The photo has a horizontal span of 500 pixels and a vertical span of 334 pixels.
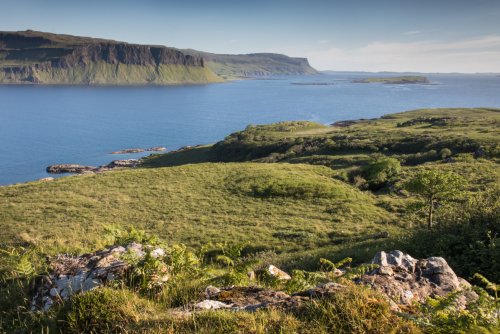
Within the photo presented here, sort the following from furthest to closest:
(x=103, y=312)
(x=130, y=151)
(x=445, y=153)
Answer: (x=130, y=151), (x=445, y=153), (x=103, y=312)

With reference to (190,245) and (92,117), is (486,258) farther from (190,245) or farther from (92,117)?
(92,117)

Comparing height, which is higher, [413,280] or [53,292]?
[413,280]

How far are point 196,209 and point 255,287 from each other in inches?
873

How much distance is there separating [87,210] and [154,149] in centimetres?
8673

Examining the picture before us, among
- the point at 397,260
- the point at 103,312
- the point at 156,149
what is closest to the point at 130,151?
the point at 156,149

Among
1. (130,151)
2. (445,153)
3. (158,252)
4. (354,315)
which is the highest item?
(354,315)

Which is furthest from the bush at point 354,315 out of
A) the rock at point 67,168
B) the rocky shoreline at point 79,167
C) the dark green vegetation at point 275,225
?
the rock at point 67,168

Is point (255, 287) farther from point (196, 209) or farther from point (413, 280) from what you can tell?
point (196, 209)

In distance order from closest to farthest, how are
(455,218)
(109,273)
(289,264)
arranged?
(109,273) → (455,218) → (289,264)

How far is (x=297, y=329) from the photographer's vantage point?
14.5 ft

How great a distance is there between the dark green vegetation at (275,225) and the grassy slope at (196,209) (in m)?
0.13

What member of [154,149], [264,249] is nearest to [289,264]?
[264,249]

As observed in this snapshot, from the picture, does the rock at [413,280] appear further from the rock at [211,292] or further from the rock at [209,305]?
the rock at [211,292]

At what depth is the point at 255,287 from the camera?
6.34m
